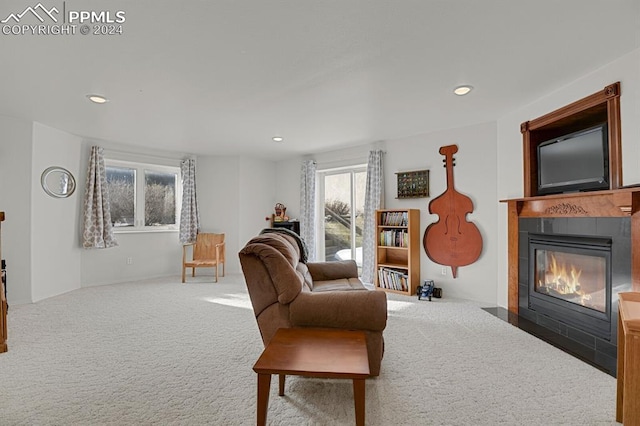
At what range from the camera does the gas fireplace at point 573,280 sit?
2.46 meters

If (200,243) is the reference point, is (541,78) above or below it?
above

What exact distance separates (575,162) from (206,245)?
5.39 m

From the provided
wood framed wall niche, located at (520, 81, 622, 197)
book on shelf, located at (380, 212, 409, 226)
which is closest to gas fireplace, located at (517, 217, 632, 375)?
wood framed wall niche, located at (520, 81, 622, 197)

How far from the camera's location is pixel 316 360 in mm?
1468

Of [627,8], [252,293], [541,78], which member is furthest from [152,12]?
[541,78]

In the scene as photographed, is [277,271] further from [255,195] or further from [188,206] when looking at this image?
[255,195]

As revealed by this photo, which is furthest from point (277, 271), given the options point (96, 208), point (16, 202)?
point (96, 208)

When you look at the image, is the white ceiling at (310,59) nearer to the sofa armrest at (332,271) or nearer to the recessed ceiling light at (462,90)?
the recessed ceiling light at (462,90)

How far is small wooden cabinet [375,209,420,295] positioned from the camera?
4289mm

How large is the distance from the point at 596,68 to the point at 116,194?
251 inches

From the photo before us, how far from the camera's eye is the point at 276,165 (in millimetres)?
6430

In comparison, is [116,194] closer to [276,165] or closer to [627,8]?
[276,165]

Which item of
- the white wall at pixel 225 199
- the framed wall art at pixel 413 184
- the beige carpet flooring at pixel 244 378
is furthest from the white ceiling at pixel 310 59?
the beige carpet flooring at pixel 244 378

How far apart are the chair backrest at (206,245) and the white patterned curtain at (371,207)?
2.66 meters
